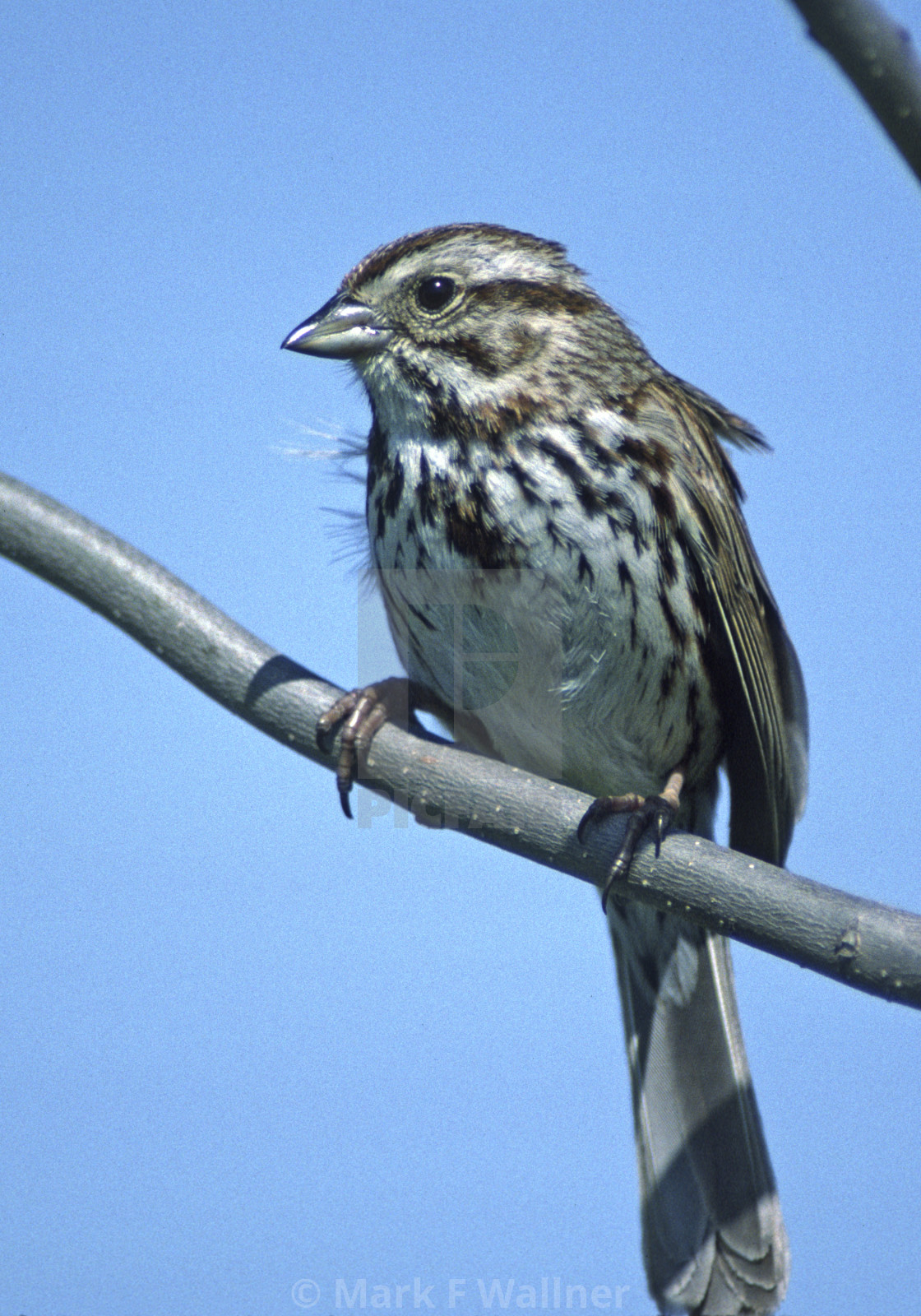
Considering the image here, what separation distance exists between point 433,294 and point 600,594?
0.93m

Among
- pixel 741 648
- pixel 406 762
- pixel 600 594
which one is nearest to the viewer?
pixel 406 762

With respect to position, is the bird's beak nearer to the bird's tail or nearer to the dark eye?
the dark eye

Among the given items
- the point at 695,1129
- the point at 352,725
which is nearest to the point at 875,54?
the point at 352,725

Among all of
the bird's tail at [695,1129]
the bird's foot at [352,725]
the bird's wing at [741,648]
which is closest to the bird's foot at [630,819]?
the bird's foot at [352,725]

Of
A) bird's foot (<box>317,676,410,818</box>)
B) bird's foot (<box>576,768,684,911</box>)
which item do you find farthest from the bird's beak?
bird's foot (<box>576,768,684,911</box>)

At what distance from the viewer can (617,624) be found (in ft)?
10.4

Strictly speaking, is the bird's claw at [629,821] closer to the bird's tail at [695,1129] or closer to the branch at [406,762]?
the branch at [406,762]

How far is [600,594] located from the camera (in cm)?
310

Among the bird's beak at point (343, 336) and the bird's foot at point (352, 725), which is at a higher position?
the bird's beak at point (343, 336)

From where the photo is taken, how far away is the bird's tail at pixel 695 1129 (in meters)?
3.43

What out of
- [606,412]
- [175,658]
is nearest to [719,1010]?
[606,412]

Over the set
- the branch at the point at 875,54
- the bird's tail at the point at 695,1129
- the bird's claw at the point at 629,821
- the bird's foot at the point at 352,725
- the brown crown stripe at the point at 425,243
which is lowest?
the bird's tail at the point at 695,1129

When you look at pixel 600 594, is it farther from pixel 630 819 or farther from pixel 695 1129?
pixel 695 1129

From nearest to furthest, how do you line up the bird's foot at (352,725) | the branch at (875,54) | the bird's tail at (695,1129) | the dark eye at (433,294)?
the branch at (875,54) → the bird's foot at (352,725) → the dark eye at (433,294) → the bird's tail at (695,1129)
